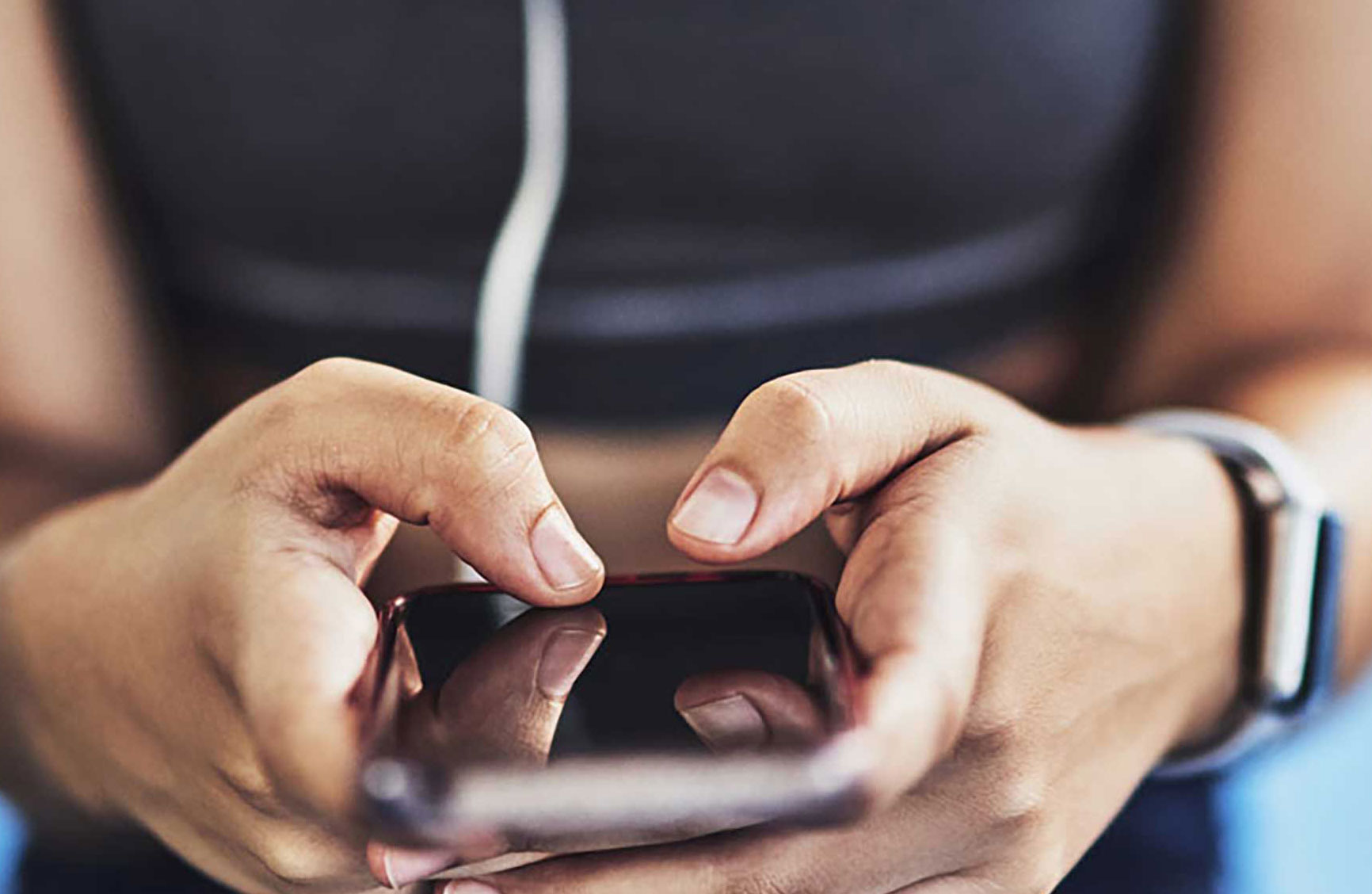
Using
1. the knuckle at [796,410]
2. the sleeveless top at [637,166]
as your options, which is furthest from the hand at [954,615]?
the sleeveless top at [637,166]

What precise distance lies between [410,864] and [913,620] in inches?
4.1

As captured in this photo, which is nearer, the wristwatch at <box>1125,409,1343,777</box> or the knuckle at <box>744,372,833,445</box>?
the knuckle at <box>744,372,833,445</box>

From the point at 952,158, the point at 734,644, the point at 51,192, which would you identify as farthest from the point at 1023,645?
the point at 51,192

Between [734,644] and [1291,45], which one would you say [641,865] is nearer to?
[734,644]

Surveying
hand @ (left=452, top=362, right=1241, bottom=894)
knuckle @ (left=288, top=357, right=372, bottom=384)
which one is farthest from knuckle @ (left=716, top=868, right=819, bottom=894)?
knuckle @ (left=288, top=357, right=372, bottom=384)

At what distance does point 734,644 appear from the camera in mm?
308

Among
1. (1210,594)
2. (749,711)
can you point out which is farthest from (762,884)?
(1210,594)

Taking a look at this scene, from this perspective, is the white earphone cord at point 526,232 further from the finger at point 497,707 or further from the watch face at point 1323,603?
the watch face at point 1323,603

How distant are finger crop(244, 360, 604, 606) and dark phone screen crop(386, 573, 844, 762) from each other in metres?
0.02

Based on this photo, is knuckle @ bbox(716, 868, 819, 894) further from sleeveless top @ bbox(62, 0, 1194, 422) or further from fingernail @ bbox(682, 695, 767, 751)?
sleeveless top @ bbox(62, 0, 1194, 422)

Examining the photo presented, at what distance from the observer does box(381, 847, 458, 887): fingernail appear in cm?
26

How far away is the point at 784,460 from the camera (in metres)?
0.28

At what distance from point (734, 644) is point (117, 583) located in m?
0.15

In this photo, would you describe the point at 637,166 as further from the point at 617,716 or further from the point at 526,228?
the point at 617,716
